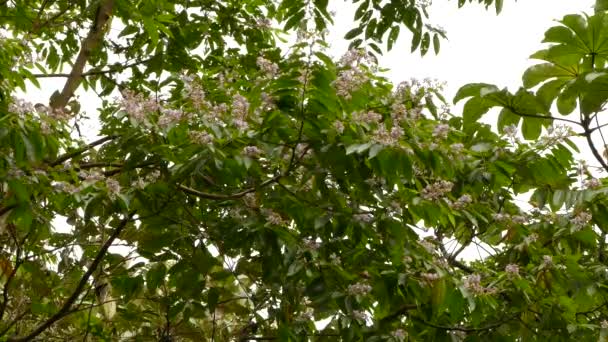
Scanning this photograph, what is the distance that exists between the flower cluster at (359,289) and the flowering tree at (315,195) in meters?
0.01

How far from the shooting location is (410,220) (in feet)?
8.63

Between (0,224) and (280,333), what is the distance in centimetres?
104

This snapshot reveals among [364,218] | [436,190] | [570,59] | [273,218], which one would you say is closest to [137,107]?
[273,218]

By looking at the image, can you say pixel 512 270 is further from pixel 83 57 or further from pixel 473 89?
pixel 83 57

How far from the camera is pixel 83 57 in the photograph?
294cm

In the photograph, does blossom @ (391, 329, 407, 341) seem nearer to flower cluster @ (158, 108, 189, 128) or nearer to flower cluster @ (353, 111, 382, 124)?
flower cluster @ (353, 111, 382, 124)

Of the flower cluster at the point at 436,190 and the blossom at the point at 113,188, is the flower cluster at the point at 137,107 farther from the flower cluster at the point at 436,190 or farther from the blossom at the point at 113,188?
the flower cluster at the point at 436,190

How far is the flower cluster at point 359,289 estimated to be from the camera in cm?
228

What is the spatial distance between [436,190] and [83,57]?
154 cm

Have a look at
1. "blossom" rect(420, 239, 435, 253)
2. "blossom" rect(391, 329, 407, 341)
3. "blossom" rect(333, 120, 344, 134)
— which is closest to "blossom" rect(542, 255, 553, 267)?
"blossom" rect(420, 239, 435, 253)

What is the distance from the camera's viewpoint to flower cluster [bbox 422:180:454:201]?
2234mm

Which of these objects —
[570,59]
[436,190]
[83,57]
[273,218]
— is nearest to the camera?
[570,59]

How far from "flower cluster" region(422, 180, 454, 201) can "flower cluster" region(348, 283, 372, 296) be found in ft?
1.08

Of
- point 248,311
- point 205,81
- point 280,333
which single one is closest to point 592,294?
point 280,333
